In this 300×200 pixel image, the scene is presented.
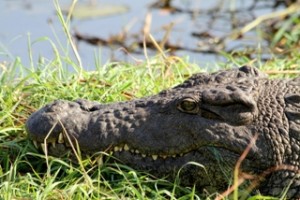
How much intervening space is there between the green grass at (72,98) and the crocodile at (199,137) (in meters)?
0.10

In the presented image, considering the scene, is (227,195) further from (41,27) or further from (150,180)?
(41,27)

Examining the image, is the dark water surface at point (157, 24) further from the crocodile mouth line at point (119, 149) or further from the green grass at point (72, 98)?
the crocodile mouth line at point (119, 149)

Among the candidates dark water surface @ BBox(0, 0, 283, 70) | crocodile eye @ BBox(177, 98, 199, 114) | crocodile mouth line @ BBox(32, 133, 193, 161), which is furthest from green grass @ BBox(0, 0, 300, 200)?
dark water surface @ BBox(0, 0, 283, 70)

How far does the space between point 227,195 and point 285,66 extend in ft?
7.73

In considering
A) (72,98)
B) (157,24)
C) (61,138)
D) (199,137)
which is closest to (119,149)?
(61,138)

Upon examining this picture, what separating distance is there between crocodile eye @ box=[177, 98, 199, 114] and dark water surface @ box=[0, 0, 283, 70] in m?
5.33

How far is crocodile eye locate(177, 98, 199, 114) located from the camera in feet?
16.2

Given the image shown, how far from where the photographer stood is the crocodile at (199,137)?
4871 mm

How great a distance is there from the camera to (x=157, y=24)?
1199cm

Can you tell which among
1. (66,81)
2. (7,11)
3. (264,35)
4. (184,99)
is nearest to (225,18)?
(264,35)

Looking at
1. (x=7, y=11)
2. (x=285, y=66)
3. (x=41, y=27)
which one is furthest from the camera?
(x=7, y=11)

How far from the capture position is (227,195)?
486 cm

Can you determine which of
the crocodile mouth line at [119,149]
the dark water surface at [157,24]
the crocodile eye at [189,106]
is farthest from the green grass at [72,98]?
the dark water surface at [157,24]

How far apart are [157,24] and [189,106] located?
7150 millimetres
